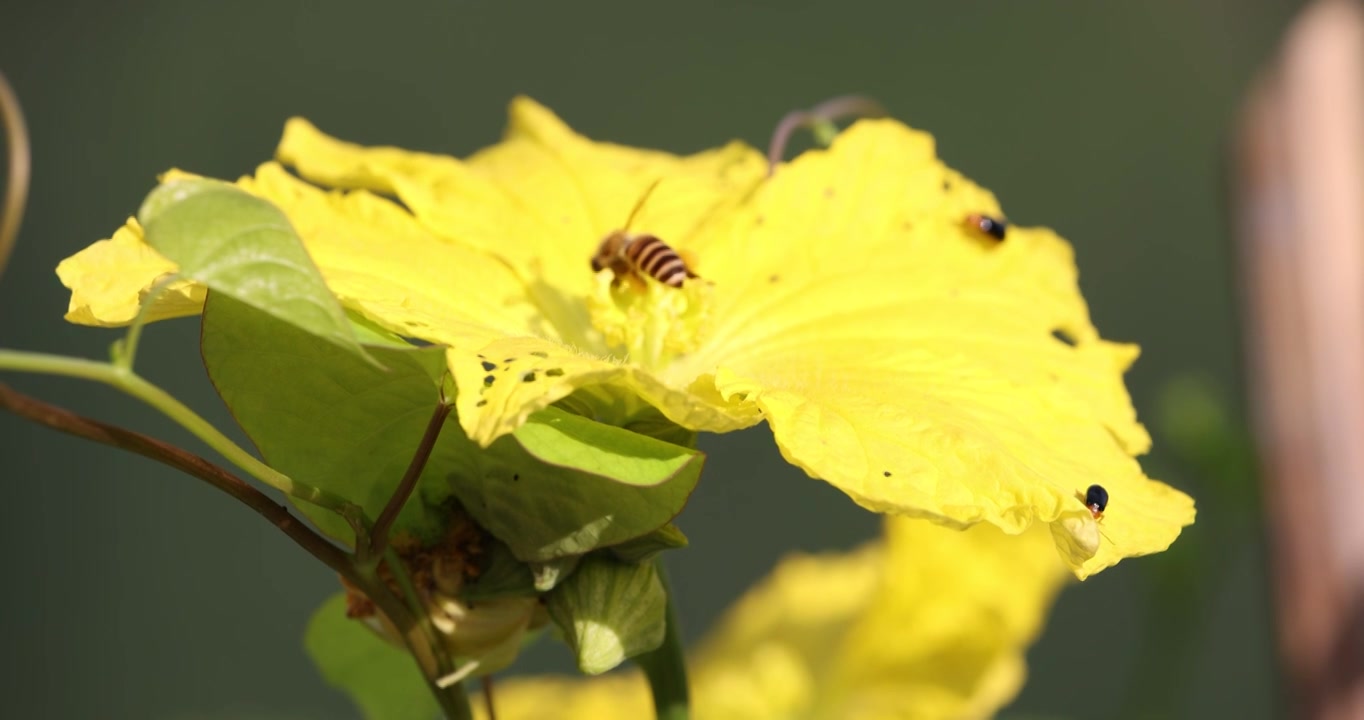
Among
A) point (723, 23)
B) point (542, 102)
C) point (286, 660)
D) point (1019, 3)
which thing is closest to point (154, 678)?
point (286, 660)

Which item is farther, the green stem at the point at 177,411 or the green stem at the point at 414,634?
the green stem at the point at 414,634

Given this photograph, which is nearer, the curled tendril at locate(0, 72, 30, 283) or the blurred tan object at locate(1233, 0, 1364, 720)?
the curled tendril at locate(0, 72, 30, 283)

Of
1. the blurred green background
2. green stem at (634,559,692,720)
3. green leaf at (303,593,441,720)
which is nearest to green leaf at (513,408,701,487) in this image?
green stem at (634,559,692,720)

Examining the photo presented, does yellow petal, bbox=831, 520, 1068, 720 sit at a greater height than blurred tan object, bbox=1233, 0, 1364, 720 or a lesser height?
lesser

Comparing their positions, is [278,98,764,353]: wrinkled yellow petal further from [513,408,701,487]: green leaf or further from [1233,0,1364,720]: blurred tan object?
[1233,0,1364,720]: blurred tan object

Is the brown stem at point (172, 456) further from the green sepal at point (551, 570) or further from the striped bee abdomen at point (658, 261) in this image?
the striped bee abdomen at point (658, 261)

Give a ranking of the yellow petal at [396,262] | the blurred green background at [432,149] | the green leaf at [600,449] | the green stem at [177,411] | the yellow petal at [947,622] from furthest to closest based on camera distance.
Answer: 1. the blurred green background at [432,149]
2. the yellow petal at [947,622]
3. the yellow petal at [396,262]
4. the green leaf at [600,449]
5. the green stem at [177,411]

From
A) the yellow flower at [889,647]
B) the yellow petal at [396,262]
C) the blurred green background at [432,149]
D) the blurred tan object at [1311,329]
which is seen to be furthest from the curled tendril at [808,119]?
the blurred green background at [432,149]
